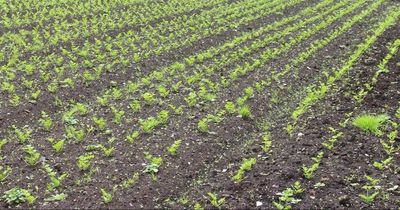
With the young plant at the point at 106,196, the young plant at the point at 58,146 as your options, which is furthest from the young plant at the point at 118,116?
the young plant at the point at 106,196

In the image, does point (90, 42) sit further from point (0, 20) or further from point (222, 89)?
point (222, 89)

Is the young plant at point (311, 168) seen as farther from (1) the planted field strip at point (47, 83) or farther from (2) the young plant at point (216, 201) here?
(1) the planted field strip at point (47, 83)

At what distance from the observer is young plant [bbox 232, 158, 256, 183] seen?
6.89 meters

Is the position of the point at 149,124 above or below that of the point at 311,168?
above

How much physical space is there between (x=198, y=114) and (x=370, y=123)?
3.25 meters

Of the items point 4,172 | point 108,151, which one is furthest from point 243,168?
point 4,172

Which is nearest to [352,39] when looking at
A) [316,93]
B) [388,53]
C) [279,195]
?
[388,53]

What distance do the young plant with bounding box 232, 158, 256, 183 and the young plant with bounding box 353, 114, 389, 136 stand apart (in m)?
2.26

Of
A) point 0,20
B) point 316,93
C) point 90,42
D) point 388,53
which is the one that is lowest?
point 388,53

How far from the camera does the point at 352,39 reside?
15.6m

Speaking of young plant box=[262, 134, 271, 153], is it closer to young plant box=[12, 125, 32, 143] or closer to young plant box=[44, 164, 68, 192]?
young plant box=[44, 164, 68, 192]

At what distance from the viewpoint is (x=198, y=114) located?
376 inches

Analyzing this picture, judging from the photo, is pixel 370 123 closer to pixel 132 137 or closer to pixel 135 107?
pixel 132 137

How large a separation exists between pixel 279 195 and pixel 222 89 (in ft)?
15.9
